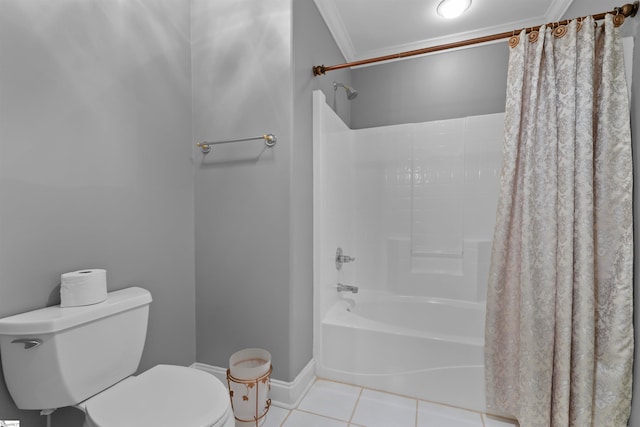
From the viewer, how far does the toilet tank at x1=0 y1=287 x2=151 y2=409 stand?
3.17 feet

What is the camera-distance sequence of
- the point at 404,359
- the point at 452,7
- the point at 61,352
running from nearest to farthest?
the point at 61,352 → the point at 404,359 → the point at 452,7

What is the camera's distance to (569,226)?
1292 mm

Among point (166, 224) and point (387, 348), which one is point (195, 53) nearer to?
point (166, 224)

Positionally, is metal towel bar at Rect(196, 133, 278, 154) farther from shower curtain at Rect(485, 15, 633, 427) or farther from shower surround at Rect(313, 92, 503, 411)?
shower curtain at Rect(485, 15, 633, 427)

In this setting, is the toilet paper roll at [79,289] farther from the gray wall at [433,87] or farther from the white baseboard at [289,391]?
the gray wall at [433,87]

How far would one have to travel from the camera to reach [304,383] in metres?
1.73

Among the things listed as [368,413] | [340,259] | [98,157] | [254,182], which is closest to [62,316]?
[98,157]

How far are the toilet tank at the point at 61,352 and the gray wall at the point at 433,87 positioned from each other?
92.6 inches

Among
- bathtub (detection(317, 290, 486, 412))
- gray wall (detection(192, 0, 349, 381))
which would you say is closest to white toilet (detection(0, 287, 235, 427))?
gray wall (detection(192, 0, 349, 381))

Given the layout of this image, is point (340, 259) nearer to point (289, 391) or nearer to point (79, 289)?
point (289, 391)

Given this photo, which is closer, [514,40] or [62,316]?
[62,316]

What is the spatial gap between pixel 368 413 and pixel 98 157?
1.82 meters

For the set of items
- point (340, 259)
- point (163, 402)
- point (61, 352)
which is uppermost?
point (340, 259)

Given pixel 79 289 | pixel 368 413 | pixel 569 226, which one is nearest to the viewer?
pixel 79 289
